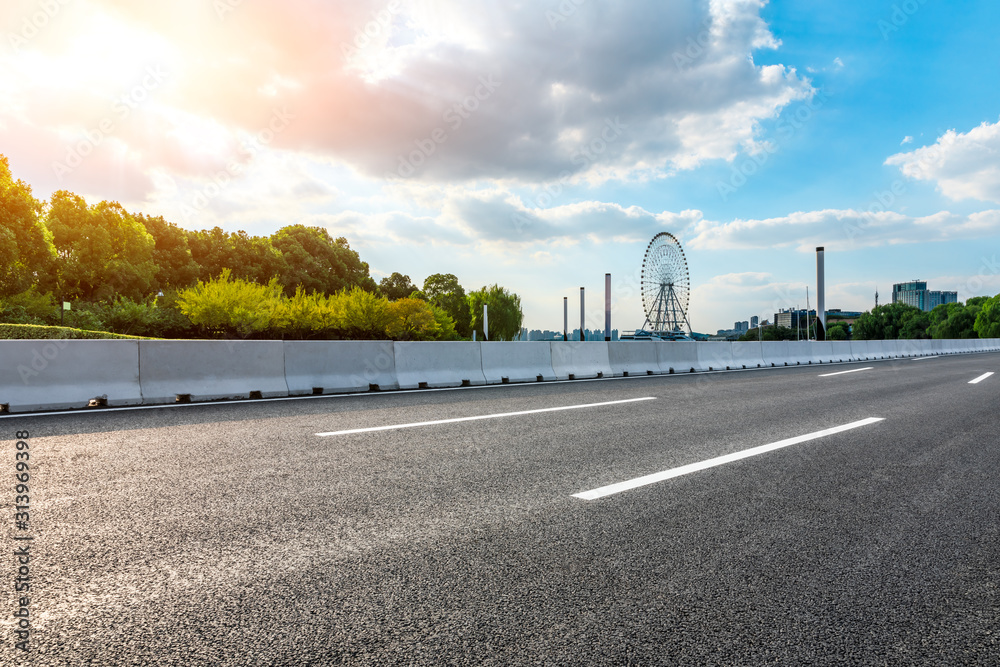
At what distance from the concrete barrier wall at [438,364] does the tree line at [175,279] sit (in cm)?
1619

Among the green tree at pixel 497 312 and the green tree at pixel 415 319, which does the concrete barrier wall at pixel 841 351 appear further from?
the green tree at pixel 497 312

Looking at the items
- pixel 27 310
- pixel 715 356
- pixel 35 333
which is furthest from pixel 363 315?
pixel 715 356

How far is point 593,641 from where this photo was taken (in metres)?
2.08

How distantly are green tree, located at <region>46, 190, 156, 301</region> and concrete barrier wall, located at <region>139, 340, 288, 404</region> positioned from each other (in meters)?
37.7

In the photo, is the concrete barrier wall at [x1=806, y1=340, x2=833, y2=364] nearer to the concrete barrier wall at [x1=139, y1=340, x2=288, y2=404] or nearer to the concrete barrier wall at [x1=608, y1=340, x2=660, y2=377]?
the concrete barrier wall at [x1=608, y1=340, x2=660, y2=377]

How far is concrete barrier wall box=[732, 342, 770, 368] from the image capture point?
20.3m

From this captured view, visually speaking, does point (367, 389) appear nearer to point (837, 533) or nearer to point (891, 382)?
point (837, 533)

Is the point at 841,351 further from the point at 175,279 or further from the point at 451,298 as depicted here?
the point at 451,298

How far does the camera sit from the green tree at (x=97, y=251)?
129 feet

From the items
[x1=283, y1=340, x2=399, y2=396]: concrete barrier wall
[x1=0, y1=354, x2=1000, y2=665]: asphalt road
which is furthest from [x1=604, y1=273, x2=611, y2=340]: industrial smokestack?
[x1=0, y1=354, x2=1000, y2=665]: asphalt road

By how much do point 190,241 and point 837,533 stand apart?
5910 cm

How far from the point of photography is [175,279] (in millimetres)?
49531

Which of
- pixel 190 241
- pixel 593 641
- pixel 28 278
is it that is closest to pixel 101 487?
pixel 593 641

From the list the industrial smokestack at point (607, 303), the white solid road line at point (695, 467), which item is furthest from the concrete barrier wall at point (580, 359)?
the industrial smokestack at point (607, 303)
